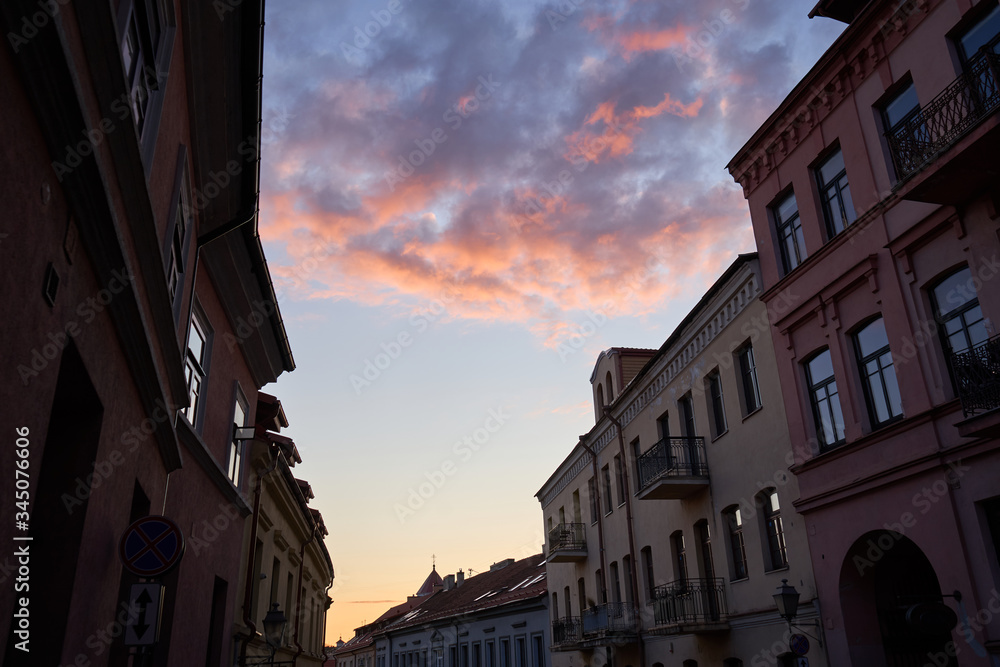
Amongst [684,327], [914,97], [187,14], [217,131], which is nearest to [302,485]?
[684,327]

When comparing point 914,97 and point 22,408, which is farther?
point 914,97

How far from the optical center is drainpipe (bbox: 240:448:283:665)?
50.0ft

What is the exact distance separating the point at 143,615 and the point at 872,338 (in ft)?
38.6

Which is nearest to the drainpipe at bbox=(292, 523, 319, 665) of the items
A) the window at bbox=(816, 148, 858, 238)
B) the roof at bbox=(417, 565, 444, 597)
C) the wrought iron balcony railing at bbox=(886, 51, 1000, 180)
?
the window at bbox=(816, 148, 858, 238)

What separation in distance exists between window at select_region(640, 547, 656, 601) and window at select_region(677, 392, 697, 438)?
165 inches

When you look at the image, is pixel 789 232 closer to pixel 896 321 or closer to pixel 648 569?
pixel 896 321

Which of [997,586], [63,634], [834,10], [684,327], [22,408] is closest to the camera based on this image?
[22,408]

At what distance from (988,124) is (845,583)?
765cm

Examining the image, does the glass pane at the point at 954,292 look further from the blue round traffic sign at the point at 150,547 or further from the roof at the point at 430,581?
the roof at the point at 430,581

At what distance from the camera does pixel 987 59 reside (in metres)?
10.1

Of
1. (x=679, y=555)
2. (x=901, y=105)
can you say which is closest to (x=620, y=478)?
(x=679, y=555)

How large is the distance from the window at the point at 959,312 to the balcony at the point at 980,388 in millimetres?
599

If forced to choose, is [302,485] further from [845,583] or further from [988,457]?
[988,457]

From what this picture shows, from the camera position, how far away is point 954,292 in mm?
11281
